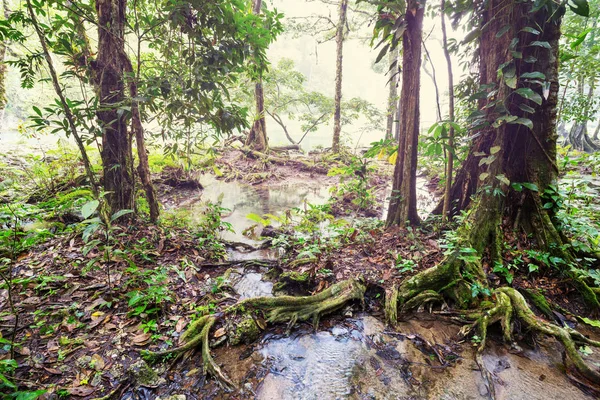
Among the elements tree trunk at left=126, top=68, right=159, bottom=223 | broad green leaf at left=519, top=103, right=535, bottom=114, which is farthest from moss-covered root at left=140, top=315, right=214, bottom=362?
broad green leaf at left=519, top=103, right=535, bottom=114

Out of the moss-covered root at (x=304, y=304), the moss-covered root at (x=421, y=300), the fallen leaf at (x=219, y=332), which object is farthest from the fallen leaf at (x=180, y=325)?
the moss-covered root at (x=421, y=300)

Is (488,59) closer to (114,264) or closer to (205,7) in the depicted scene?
(205,7)

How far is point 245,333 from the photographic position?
2963mm

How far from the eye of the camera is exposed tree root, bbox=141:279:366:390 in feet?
9.31

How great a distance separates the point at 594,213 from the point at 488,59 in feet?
8.98

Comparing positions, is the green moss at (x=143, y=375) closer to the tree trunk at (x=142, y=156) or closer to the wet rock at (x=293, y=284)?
the wet rock at (x=293, y=284)

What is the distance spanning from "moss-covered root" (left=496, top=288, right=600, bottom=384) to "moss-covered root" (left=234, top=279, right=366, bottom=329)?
1552 millimetres

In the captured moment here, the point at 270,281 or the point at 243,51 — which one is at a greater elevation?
the point at 243,51

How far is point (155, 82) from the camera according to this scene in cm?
384

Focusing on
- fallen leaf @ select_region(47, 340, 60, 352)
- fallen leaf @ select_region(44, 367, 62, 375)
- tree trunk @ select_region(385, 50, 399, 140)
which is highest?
tree trunk @ select_region(385, 50, 399, 140)

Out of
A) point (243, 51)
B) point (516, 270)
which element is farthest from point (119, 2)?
point (516, 270)

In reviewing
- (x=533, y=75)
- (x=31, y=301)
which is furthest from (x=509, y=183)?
(x=31, y=301)

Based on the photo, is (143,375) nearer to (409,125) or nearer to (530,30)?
(409,125)

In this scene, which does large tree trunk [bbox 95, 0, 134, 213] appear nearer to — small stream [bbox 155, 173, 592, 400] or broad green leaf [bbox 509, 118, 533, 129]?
small stream [bbox 155, 173, 592, 400]
